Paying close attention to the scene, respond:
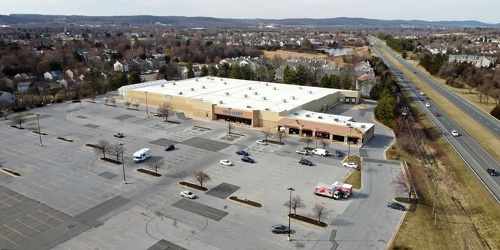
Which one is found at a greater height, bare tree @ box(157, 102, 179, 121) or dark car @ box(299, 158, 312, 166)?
bare tree @ box(157, 102, 179, 121)

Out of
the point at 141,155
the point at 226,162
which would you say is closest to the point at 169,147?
the point at 141,155

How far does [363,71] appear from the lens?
103062mm

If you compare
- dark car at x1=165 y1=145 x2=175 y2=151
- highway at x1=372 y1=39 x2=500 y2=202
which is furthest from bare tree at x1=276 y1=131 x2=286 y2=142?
highway at x1=372 y1=39 x2=500 y2=202

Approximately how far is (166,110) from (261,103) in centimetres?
1728

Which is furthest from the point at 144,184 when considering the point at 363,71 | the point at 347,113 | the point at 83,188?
the point at 363,71

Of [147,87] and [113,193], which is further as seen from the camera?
[147,87]

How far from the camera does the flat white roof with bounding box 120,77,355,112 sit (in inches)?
2680

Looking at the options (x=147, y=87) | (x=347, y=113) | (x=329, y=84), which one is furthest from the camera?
(x=329, y=84)

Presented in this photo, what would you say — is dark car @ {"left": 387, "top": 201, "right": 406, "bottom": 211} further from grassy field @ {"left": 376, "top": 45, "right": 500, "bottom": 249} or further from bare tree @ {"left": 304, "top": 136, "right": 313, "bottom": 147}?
bare tree @ {"left": 304, "top": 136, "right": 313, "bottom": 147}

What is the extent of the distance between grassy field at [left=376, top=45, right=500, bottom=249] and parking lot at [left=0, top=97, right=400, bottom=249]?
3148 millimetres

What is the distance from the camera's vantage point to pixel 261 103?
68688mm

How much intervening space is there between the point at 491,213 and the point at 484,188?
5726 millimetres

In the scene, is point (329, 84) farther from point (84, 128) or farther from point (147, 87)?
point (84, 128)

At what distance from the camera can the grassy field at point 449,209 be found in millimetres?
30406
